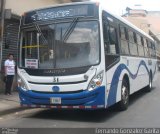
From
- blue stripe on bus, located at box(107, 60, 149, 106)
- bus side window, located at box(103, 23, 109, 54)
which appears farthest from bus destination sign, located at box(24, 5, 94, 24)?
blue stripe on bus, located at box(107, 60, 149, 106)

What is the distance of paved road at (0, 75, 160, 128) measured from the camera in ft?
30.2

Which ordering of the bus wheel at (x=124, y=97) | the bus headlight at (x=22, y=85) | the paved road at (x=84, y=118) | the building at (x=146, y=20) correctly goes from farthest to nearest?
the building at (x=146, y=20)
the bus wheel at (x=124, y=97)
the bus headlight at (x=22, y=85)
the paved road at (x=84, y=118)

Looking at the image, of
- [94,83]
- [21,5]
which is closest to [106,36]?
[94,83]

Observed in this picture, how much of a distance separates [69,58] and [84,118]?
5.71 ft

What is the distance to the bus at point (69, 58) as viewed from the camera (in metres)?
9.40

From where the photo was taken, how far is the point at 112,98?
1011 cm

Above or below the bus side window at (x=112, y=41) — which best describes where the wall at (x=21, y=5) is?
above

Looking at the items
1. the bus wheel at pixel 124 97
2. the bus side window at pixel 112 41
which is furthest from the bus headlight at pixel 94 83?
the bus wheel at pixel 124 97

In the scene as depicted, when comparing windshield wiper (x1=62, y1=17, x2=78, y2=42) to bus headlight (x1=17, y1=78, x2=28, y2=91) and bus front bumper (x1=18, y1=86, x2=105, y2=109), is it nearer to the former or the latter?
bus front bumper (x1=18, y1=86, x2=105, y2=109)

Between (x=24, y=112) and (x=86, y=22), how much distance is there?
3.71 meters

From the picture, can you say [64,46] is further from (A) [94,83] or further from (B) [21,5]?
(B) [21,5]

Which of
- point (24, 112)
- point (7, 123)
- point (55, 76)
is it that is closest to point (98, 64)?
point (55, 76)

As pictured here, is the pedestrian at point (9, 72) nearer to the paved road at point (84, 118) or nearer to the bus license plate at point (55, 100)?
the paved road at point (84, 118)

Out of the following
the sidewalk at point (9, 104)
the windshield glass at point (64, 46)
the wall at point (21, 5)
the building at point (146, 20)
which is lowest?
the sidewalk at point (9, 104)
